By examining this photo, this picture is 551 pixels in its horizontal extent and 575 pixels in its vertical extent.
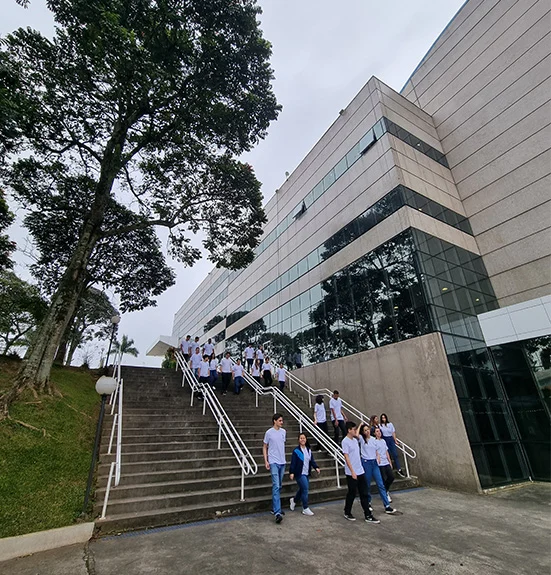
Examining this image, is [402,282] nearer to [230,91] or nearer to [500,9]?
[230,91]

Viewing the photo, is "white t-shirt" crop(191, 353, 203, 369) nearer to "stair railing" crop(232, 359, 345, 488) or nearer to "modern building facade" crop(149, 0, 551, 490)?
"stair railing" crop(232, 359, 345, 488)

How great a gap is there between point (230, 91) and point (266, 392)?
1202 centimetres

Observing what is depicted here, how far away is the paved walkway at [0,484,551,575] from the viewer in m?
3.27

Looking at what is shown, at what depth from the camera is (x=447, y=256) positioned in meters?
11.3

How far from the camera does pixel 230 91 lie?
10891 mm

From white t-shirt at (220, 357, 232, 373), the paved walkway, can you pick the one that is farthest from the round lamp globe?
white t-shirt at (220, 357, 232, 373)

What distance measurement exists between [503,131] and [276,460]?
16.0 meters

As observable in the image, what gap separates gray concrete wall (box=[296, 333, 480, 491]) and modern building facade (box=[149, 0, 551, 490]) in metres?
0.04

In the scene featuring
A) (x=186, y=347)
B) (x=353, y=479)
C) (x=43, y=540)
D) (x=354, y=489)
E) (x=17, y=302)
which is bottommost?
(x=43, y=540)

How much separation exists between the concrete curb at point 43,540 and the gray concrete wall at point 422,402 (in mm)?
8438

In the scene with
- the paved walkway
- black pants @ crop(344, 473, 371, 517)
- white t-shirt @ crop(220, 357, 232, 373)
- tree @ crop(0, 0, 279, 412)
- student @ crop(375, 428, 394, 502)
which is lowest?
the paved walkway

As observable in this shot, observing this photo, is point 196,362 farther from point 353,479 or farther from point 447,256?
point 447,256

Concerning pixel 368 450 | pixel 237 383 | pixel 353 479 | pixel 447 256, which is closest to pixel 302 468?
pixel 353 479

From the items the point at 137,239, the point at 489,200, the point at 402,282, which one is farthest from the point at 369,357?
the point at 137,239
